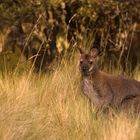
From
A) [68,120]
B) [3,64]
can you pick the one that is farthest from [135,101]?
[3,64]

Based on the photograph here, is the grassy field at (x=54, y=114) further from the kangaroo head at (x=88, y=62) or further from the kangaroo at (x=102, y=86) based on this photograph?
the kangaroo head at (x=88, y=62)

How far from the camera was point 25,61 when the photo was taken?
10852 mm

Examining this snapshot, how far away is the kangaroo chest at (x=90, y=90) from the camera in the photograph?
9031 millimetres

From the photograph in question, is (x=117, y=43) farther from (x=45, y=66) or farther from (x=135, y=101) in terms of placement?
(x=135, y=101)

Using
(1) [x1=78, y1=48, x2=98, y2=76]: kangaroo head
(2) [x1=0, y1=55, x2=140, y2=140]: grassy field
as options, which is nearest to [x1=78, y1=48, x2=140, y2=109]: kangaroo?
(1) [x1=78, y1=48, x2=98, y2=76]: kangaroo head

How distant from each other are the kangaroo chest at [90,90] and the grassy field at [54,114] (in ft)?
0.28

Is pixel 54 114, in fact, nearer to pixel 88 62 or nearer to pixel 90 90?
pixel 90 90

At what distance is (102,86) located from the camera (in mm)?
9133

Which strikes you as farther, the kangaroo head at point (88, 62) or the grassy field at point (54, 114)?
the kangaroo head at point (88, 62)

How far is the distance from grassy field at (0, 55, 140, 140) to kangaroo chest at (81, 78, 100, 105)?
0.28ft

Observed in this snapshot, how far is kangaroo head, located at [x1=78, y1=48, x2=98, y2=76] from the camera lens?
9.02 metres

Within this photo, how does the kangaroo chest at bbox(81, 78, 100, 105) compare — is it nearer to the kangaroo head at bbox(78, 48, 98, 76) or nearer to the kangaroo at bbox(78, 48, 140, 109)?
the kangaroo at bbox(78, 48, 140, 109)

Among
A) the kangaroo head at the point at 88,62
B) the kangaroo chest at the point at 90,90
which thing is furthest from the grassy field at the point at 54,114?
the kangaroo head at the point at 88,62

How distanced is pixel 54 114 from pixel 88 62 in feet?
3.35
